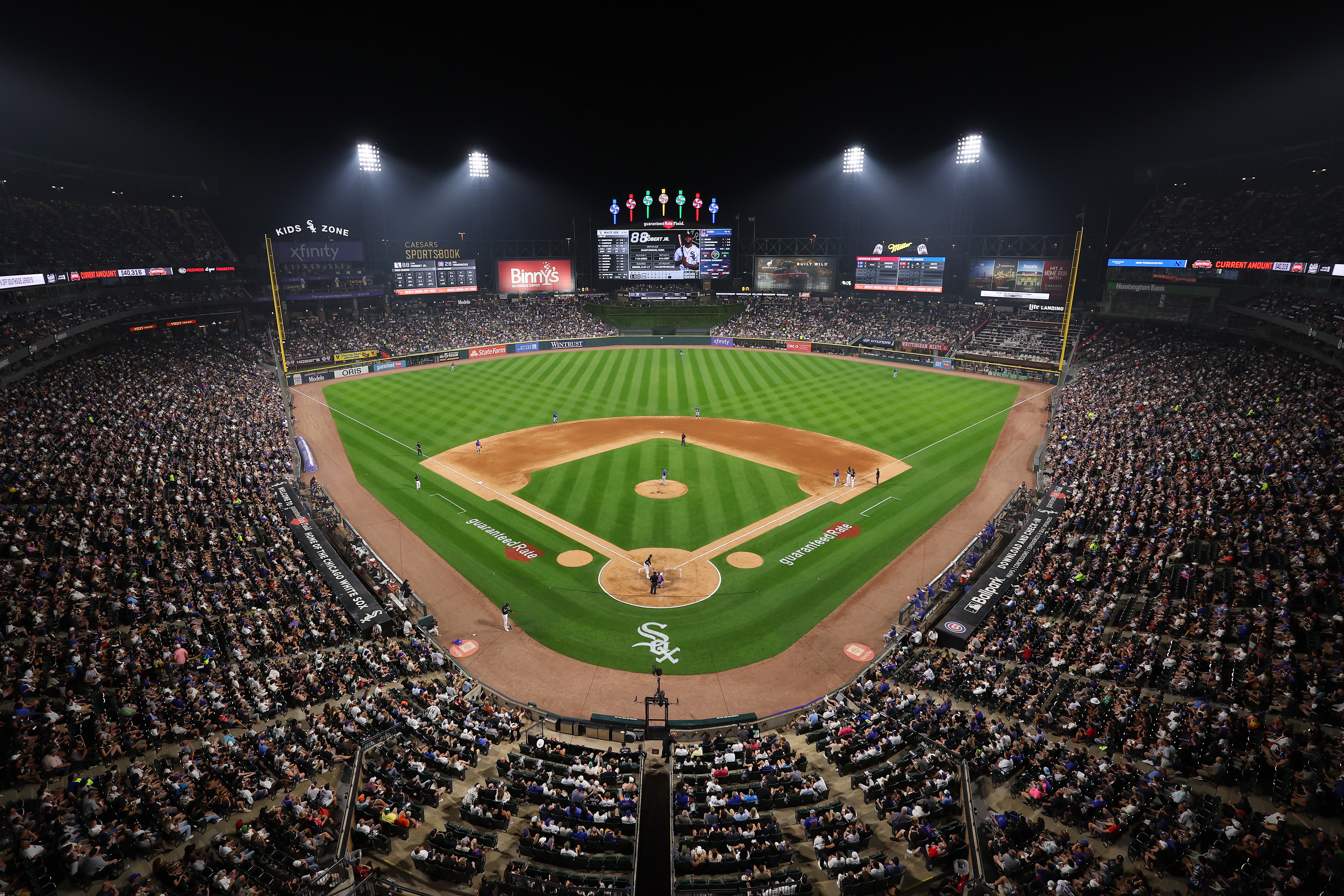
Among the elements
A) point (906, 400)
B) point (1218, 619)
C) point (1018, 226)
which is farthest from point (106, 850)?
point (1018, 226)

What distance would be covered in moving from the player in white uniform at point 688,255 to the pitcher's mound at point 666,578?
64235 millimetres

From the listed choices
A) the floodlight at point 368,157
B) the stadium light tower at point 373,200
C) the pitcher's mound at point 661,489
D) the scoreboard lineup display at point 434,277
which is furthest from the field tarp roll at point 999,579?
the floodlight at point 368,157

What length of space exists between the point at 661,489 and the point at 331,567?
15768mm

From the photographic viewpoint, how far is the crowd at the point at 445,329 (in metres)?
69.7

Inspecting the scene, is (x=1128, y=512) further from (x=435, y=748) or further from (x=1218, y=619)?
(x=435, y=748)

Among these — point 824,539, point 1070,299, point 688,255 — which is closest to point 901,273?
point 1070,299

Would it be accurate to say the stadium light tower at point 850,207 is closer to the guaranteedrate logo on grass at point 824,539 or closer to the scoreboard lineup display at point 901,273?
the scoreboard lineup display at point 901,273

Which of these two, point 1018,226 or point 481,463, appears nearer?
point 481,463

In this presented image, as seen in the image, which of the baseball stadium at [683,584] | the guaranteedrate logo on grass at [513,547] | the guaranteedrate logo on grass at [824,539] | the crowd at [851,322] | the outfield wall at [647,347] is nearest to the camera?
the baseball stadium at [683,584]

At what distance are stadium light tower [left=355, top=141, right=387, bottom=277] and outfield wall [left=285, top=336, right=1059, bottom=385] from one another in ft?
63.9

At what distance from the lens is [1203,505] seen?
83.4 ft

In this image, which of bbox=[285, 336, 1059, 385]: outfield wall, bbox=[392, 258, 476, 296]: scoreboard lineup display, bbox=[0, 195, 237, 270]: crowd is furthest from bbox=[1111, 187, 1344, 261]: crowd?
bbox=[0, 195, 237, 270]: crowd

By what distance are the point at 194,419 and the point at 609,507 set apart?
84.0 feet

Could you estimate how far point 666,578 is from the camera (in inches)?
1035
